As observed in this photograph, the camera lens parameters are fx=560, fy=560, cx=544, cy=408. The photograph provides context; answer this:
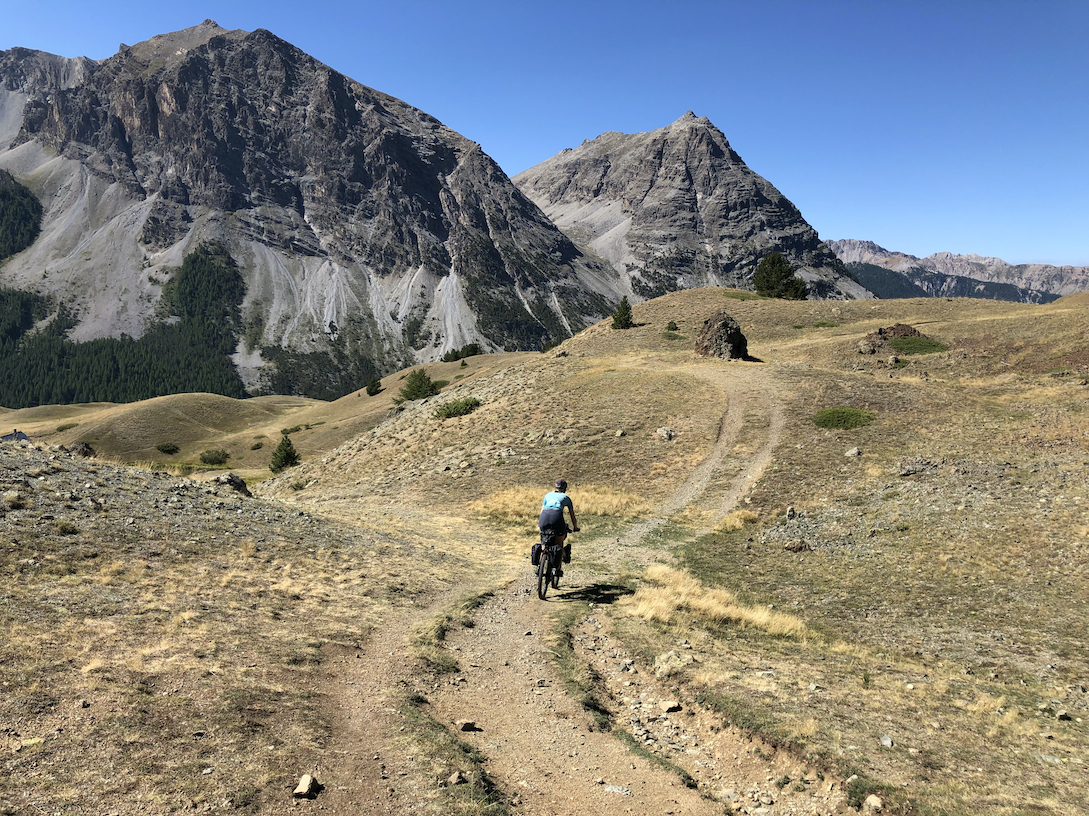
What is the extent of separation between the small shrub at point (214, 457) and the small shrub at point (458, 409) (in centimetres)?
6042

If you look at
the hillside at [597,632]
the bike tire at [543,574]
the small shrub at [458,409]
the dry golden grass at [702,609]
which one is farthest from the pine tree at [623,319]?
the bike tire at [543,574]

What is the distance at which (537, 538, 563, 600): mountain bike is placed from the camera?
53.4ft

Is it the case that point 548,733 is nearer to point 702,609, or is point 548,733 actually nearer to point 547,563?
point 702,609

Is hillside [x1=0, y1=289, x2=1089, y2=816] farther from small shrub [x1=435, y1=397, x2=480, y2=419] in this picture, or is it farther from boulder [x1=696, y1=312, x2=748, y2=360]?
boulder [x1=696, y1=312, x2=748, y2=360]

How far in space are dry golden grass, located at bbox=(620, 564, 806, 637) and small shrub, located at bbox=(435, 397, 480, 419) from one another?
3079cm

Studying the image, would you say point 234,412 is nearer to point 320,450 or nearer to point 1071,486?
point 320,450

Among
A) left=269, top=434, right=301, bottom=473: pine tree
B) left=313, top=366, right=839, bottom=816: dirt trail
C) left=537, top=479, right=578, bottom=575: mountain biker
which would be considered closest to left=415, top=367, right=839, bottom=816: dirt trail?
left=313, top=366, right=839, bottom=816: dirt trail

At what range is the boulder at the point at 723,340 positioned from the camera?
52438 mm

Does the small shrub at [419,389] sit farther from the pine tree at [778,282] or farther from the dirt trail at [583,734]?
the dirt trail at [583,734]

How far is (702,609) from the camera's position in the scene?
14.9 m

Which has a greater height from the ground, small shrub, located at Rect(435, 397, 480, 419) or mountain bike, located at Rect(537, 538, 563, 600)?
small shrub, located at Rect(435, 397, 480, 419)

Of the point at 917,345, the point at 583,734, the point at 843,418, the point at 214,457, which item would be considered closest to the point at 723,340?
the point at 917,345

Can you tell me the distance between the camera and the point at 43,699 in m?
7.53

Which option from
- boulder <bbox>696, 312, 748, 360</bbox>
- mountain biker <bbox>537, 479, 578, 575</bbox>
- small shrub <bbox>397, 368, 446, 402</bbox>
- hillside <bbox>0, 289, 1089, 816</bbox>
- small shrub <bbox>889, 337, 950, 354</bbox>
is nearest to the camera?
hillside <bbox>0, 289, 1089, 816</bbox>
